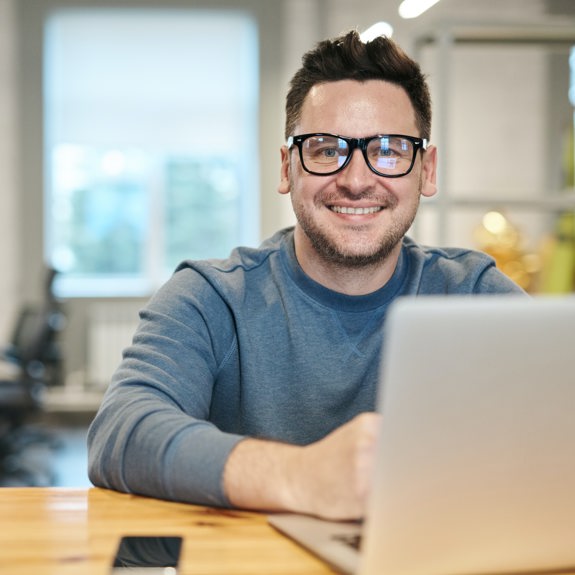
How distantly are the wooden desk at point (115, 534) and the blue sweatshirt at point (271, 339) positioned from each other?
230 millimetres

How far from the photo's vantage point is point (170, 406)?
1153mm

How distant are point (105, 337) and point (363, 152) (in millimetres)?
5225

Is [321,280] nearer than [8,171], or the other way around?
[321,280]

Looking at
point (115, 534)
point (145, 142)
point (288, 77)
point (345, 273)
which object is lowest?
point (115, 534)

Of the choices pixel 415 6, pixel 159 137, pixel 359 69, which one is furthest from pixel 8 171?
pixel 359 69

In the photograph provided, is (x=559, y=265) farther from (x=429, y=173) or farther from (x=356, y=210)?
(x=356, y=210)

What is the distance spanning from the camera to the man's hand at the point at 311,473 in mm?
850

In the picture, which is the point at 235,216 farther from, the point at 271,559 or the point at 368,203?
the point at 271,559

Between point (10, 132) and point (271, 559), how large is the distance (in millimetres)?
6093

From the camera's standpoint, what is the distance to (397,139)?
149 centimetres

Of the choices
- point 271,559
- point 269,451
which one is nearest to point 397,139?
point 269,451

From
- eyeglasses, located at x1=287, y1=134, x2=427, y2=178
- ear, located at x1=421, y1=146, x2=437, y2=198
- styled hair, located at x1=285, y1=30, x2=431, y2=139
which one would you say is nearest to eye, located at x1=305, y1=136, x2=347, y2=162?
eyeglasses, located at x1=287, y1=134, x2=427, y2=178

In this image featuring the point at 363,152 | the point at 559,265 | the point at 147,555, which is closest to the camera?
the point at 147,555

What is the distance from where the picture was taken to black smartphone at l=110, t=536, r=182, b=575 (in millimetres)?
775
